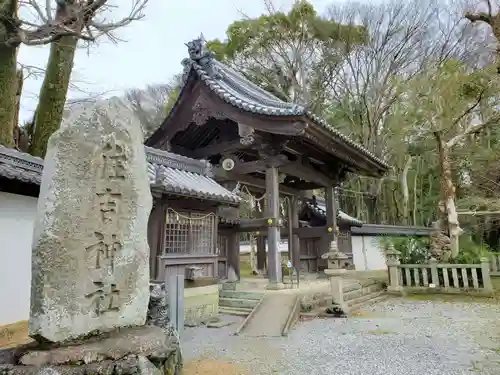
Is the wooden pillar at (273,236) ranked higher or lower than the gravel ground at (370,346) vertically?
higher

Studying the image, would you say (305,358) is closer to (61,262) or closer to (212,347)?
(212,347)

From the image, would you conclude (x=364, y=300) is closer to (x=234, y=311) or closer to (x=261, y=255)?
(x=234, y=311)

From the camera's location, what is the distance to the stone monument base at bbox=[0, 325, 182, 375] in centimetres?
255

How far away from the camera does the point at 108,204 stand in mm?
3223

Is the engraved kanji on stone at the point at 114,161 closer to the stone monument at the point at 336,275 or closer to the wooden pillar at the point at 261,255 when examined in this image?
the stone monument at the point at 336,275

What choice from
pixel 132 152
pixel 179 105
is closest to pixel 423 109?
pixel 179 105

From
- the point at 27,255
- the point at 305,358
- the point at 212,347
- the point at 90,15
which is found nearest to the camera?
the point at 305,358

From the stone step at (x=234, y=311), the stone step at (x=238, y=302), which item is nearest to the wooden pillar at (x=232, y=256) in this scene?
the stone step at (x=238, y=302)

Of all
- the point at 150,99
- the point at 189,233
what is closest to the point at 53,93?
the point at 189,233

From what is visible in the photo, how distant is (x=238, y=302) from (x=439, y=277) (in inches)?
263

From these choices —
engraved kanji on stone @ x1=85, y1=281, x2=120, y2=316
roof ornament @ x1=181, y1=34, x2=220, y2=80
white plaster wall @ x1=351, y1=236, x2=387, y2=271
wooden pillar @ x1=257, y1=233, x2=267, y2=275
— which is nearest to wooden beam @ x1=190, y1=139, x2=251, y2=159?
roof ornament @ x1=181, y1=34, x2=220, y2=80

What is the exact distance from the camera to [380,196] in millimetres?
27516

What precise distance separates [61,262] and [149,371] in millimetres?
1081

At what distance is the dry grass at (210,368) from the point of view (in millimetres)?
4543
